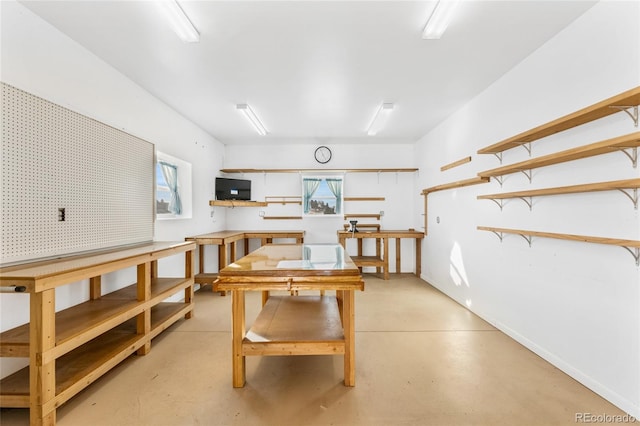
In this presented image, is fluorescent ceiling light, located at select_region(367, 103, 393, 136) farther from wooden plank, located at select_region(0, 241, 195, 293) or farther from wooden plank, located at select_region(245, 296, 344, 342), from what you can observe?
wooden plank, located at select_region(0, 241, 195, 293)

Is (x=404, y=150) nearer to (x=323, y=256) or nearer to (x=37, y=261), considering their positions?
(x=323, y=256)

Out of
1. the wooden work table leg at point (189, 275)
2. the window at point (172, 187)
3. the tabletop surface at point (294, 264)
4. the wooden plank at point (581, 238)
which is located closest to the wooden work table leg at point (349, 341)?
the tabletop surface at point (294, 264)

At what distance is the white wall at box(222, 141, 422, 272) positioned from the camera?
20.4ft

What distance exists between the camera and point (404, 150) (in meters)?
6.25

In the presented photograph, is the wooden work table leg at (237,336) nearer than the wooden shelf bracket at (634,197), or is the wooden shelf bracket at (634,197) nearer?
the wooden shelf bracket at (634,197)

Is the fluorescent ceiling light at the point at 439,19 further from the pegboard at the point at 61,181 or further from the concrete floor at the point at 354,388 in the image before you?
the pegboard at the point at 61,181

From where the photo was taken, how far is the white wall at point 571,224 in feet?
6.17

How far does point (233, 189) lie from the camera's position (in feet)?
18.5

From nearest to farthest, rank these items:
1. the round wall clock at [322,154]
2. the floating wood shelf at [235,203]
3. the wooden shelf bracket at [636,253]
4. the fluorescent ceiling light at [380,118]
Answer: the wooden shelf bracket at [636,253]
the fluorescent ceiling light at [380,118]
the floating wood shelf at [235,203]
the round wall clock at [322,154]

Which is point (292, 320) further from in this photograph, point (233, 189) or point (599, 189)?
point (233, 189)

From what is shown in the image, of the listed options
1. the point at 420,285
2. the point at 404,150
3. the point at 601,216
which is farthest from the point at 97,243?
the point at 404,150

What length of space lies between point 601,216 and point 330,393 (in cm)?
247

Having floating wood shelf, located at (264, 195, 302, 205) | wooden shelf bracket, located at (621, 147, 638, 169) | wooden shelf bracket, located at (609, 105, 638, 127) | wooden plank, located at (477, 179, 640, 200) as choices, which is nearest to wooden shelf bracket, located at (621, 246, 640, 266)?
wooden plank, located at (477, 179, 640, 200)

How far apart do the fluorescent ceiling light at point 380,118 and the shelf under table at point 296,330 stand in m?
2.84
